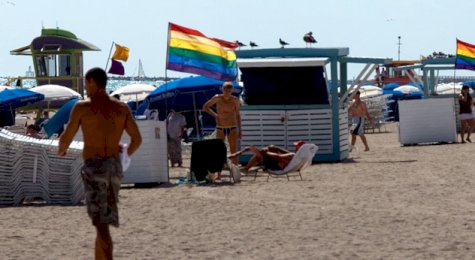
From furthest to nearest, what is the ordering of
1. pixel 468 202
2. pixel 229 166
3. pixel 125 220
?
pixel 229 166, pixel 468 202, pixel 125 220

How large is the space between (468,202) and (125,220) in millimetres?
3633

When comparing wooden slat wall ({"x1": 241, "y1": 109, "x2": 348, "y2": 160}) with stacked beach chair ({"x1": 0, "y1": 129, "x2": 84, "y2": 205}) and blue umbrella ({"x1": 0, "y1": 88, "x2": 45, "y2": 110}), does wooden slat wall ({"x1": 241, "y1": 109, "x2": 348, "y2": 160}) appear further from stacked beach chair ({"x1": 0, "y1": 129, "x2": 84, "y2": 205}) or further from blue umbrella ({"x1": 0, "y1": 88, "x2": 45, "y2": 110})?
stacked beach chair ({"x1": 0, "y1": 129, "x2": 84, "y2": 205})

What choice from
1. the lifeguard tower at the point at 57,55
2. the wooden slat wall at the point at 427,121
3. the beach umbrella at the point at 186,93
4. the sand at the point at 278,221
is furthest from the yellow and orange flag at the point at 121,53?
the lifeguard tower at the point at 57,55

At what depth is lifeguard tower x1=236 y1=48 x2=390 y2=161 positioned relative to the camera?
22.5 meters

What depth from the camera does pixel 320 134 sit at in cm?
2280

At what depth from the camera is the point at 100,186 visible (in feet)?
28.3

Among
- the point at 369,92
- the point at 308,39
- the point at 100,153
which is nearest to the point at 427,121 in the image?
the point at 308,39

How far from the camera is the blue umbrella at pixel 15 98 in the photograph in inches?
1105

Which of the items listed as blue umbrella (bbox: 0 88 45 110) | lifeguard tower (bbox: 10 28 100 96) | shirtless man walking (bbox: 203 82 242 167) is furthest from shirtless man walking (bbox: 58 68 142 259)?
lifeguard tower (bbox: 10 28 100 96)

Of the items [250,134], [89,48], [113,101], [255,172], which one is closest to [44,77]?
[89,48]

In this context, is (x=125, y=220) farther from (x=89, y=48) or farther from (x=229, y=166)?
(x=89, y=48)

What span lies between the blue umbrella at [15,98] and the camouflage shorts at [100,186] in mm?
19482

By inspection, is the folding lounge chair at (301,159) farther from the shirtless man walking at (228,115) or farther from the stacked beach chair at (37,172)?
the stacked beach chair at (37,172)

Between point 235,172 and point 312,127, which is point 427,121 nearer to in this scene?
point 312,127
